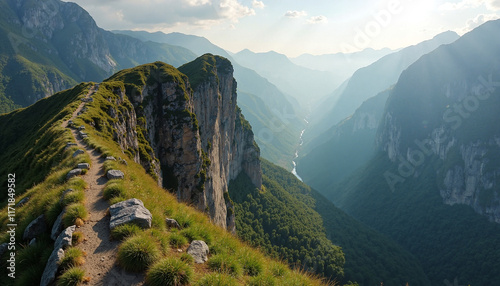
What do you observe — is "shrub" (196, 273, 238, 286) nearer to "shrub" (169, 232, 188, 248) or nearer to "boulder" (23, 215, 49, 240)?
"shrub" (169, 232, 188, 248)

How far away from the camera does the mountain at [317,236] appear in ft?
356

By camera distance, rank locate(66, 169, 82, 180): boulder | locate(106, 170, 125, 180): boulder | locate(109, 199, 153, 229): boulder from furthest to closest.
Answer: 1. locate(106, 170, 125, 180): boulder
2. locate(66, 169, 82, 180): boulder
3. locate(109, 199, 153, 229): boulder

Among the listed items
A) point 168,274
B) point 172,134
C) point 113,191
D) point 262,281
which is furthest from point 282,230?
point 168,274

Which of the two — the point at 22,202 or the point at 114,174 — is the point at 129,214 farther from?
the point at 22,202

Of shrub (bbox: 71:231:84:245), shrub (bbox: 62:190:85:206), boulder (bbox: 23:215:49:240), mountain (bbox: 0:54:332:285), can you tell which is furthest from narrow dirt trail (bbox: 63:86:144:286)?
boulder (bbox: 23:215:49:240)

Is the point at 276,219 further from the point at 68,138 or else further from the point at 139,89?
the point at 68,138

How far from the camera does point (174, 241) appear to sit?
10.4 meters

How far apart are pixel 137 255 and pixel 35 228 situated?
19.4 ft

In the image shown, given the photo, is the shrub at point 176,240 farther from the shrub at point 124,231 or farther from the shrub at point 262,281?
the shrub at point 262,281

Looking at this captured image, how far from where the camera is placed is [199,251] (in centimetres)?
1012

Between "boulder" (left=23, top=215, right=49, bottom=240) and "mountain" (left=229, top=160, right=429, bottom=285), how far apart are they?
87.1 meters

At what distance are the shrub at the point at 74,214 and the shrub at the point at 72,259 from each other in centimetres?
192

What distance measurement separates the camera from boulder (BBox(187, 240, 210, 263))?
32.0ft

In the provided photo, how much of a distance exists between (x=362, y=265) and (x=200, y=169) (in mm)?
109077
